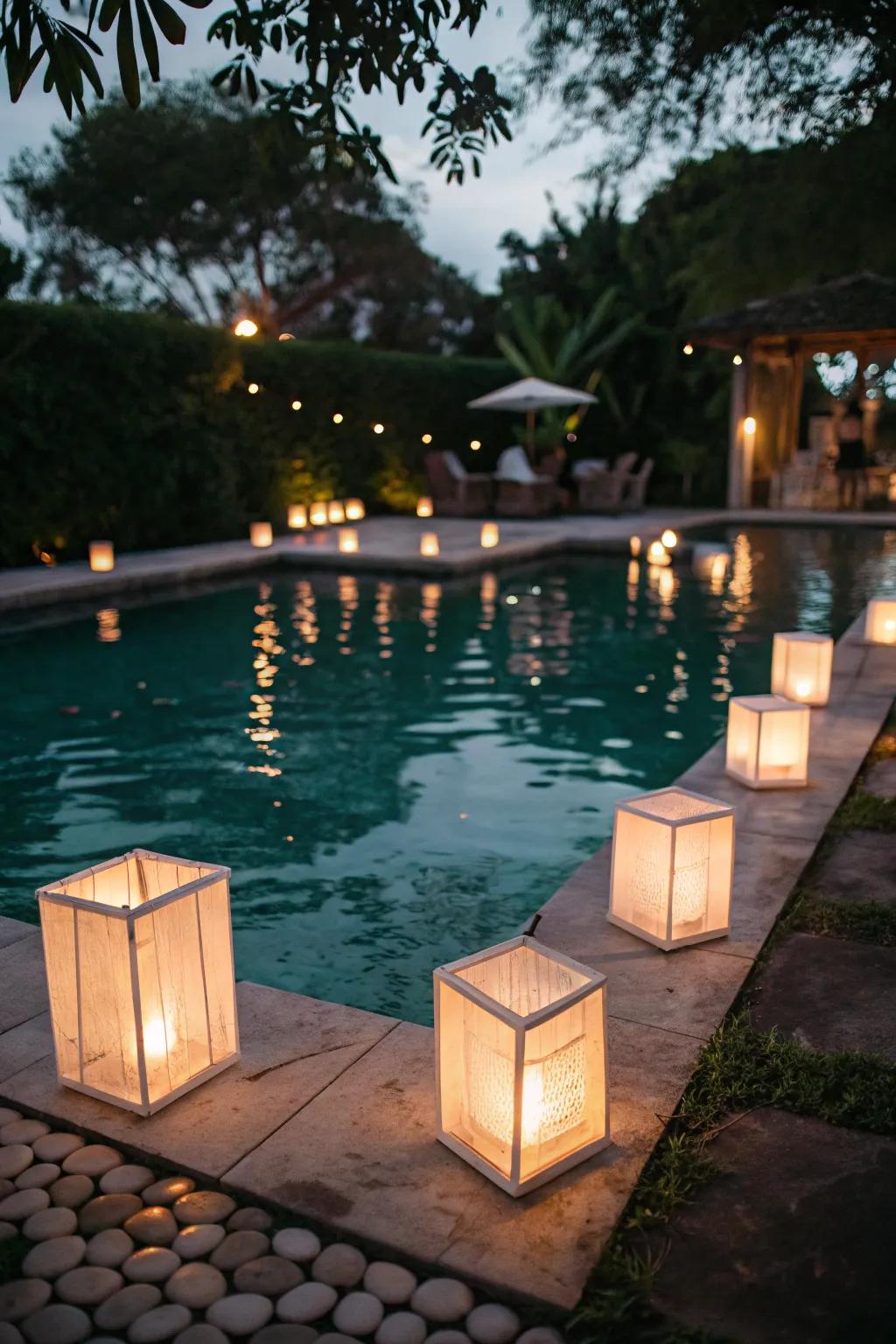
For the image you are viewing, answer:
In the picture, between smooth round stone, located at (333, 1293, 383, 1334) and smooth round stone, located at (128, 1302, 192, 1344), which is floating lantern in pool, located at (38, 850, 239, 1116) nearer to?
smooth round stone, located at (128, 1302, 192, 1344)

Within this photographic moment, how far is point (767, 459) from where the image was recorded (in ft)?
79.0

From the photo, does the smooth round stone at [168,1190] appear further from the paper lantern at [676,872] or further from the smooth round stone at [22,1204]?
the paper lantern at [676,872]

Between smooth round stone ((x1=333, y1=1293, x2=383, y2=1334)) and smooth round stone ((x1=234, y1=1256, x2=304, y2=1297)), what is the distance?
13 cm

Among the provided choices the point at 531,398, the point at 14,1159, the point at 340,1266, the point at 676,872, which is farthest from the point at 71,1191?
the point at 531,398

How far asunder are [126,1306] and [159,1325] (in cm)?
10

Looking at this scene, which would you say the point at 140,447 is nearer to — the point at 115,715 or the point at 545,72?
the point at 115,715

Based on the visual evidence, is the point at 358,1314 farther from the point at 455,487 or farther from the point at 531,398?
the point at 455,487

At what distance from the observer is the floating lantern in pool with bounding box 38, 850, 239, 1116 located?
2.68 m

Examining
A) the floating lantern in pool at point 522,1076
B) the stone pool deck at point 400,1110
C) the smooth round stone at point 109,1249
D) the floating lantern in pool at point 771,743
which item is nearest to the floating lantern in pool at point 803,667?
the floating lantern in pool at point 771,743

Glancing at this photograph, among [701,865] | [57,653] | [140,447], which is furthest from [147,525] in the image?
[701,865]

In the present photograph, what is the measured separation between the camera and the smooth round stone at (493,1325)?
2057mm

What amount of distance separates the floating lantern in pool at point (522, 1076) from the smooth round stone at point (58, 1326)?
889mm

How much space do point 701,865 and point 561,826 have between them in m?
2.08

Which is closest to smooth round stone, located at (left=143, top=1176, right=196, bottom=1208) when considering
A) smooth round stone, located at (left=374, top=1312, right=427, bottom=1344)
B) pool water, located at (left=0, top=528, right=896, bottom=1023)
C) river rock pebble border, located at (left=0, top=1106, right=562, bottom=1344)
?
river rock pebble border, located at (left=0, top=1106, right=562, bottom=1344)
